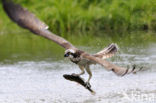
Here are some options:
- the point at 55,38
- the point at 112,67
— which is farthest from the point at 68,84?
the point at 112,67

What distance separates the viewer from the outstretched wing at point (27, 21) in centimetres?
767

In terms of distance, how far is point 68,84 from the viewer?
332 inches

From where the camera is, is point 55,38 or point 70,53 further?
point 55,38

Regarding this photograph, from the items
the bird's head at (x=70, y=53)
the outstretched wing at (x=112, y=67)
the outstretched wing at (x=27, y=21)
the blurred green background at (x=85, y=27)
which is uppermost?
the blurred green background at (x=85, y=27)

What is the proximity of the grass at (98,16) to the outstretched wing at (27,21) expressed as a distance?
15.1 ft

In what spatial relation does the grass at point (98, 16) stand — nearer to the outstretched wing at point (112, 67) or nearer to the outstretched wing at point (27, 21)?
the outstretched wing at point (27, 21)

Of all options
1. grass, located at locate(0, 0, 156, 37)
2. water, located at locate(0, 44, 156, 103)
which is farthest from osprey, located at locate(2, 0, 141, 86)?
grass, located at locate(0, 0, 156, 37)

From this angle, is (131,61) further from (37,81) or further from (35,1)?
(35,1)

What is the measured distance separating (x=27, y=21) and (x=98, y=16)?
5.88 metres

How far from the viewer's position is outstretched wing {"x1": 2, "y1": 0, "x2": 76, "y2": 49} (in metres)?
7.67

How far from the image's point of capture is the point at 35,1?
16.2 metres

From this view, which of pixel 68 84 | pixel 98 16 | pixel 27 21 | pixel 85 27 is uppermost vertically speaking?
pixel 98 16

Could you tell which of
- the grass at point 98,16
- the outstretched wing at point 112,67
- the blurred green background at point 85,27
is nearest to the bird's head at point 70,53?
the outstretched wing at point 112,67

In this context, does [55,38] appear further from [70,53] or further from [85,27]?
[85,27]
